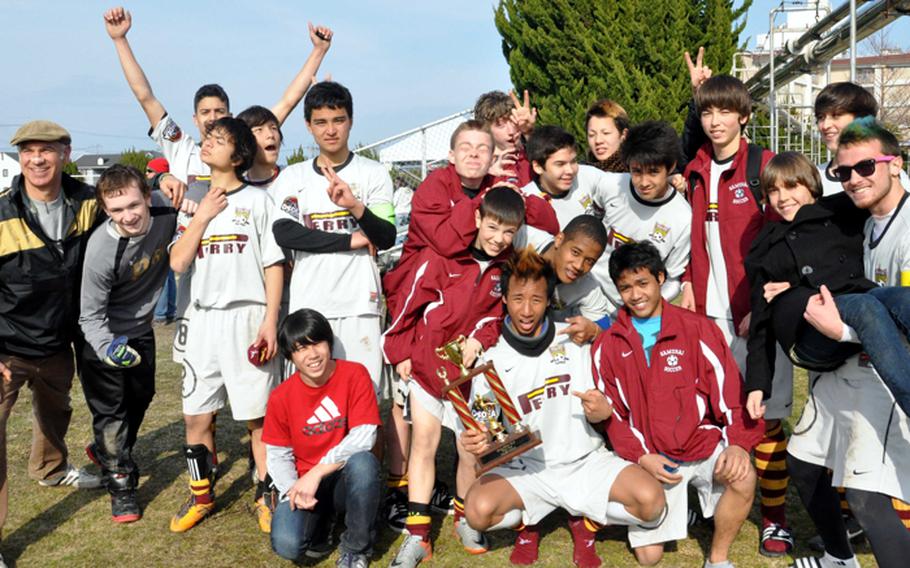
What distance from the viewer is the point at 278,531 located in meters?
3.62

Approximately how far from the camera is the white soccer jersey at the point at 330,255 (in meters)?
4.11

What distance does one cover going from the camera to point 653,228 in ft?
13.6

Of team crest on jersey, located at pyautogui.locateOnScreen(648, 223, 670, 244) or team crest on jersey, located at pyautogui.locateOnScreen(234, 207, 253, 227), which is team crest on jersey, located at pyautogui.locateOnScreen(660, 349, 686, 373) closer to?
team crest on jersey, located at pyautogui.locateOnScreen(648, 223, 670, 244)

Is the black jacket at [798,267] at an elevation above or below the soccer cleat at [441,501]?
above

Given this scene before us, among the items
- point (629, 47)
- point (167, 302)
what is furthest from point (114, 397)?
point (629, 47)

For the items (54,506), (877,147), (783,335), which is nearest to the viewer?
(877,147)

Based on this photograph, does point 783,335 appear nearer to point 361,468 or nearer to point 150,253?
point 361,468

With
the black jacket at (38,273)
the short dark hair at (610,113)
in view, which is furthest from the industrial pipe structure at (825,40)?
the black jacket at (38,273)

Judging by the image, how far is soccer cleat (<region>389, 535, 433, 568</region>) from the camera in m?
3.61

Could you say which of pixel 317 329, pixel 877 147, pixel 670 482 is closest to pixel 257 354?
pixel 317 329

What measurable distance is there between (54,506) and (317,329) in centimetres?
230

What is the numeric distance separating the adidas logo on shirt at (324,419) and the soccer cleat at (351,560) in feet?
2.04

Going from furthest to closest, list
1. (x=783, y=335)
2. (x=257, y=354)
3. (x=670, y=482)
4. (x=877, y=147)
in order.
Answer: (x=257, y=354) < (x=670, y=482) < (x=783, y=335) < (x=877, y=147)

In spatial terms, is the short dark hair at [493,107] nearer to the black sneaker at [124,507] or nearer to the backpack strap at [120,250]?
the backpack strap at [120,250]
